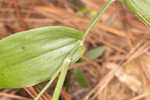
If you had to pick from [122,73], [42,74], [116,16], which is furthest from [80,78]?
[116,16]

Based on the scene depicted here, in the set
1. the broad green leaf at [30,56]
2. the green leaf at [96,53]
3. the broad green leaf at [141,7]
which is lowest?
the green leaf at [96,53]

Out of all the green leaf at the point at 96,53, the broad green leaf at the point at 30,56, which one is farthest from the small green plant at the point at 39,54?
the green leaf at the point at 96,53

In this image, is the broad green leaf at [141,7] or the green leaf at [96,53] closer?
the broad green leaf at [141,7]

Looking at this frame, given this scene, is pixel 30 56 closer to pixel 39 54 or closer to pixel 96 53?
pixel 39 54

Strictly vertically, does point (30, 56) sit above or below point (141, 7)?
below

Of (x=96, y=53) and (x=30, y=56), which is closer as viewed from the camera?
(x=30, y=56)

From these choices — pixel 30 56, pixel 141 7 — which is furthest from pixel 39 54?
pixel 141 7

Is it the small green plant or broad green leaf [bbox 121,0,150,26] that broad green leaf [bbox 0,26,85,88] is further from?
broad green leaf [bbox 121,0,150,26]

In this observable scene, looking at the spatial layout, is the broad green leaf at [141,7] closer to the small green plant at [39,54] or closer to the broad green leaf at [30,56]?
the small green plant at [39,54]
